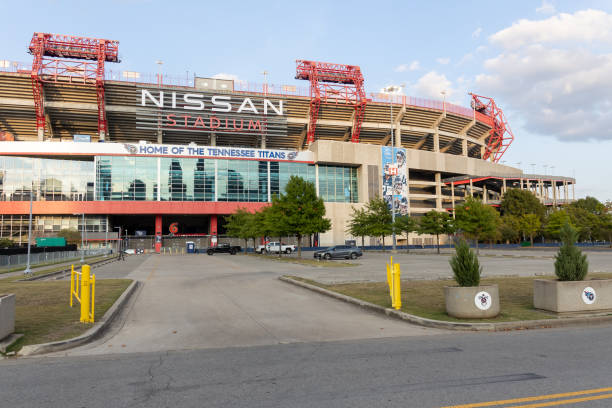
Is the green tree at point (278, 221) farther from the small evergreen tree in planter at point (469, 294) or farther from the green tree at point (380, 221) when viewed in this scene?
the small evergreen tree in planter at point (469, 294)

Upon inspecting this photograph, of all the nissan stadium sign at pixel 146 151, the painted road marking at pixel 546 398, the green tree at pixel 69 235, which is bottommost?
the painted road marking at pixel 546 398

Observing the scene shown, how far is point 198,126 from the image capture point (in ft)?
233

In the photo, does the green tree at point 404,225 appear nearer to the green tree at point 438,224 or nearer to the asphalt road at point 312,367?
the green tree at point 438,224

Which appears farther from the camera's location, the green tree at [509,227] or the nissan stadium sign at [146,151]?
the green tree at [509,227]

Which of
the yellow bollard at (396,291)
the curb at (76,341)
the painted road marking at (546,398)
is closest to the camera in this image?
the painted road marking at (546,398)

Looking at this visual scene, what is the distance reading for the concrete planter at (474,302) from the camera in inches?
383

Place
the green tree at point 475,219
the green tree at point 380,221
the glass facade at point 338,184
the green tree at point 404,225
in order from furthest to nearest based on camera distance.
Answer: the glass facade at point 338,184
the green tree at point 380,221
the green tree at point 404,225
the green tree at point 475,219

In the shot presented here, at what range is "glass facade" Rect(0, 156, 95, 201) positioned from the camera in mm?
68125

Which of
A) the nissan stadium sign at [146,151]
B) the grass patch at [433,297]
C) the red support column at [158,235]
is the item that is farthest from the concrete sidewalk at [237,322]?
the red support column at [158,235]

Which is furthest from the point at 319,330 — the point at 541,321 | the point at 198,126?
the point at 198,126

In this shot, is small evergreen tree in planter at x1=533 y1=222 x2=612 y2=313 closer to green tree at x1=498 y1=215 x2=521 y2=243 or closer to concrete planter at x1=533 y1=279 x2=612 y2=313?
concrete planter at x1=533 y1=279 x2=612 y2=313

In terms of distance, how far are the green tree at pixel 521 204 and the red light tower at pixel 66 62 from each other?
244 ft

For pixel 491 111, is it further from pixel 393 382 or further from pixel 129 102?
pixel 393 382

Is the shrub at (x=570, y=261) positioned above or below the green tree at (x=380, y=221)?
below
